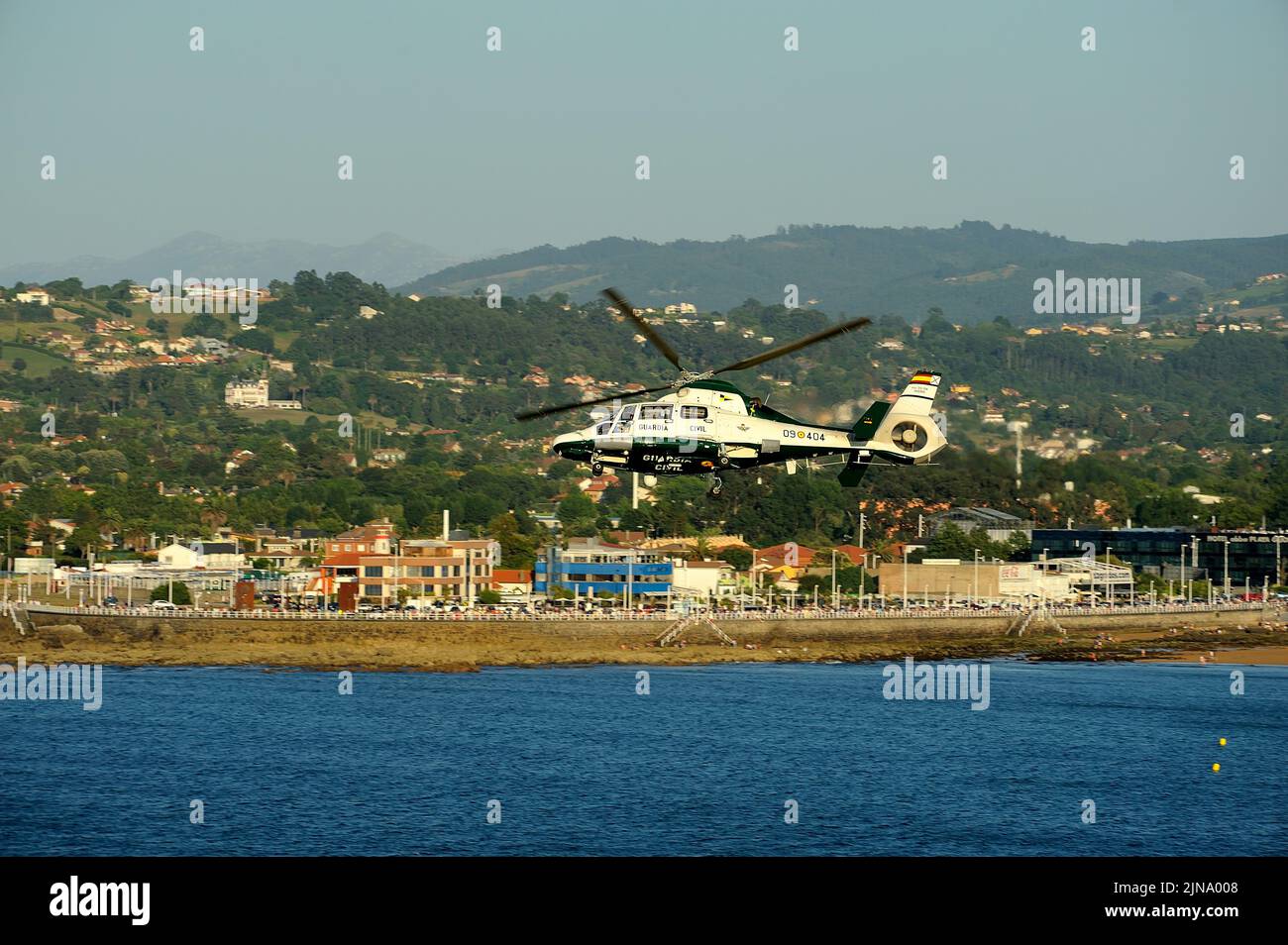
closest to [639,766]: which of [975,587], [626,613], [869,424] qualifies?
[869,424]

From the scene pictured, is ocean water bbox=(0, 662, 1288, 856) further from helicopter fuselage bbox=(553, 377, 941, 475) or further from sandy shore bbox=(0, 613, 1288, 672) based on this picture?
Result: helicopter fuselage bbox=(553, 377, 941, 475)

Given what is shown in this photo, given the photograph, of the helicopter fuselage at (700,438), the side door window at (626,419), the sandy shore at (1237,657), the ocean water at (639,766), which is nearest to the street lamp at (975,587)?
the sandy shore at (1237,657)

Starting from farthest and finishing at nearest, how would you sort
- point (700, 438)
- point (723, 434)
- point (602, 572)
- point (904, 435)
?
1. point (602, 572)
2. point (904, 435)
3. point (723, 434)
4. point (700, 438)

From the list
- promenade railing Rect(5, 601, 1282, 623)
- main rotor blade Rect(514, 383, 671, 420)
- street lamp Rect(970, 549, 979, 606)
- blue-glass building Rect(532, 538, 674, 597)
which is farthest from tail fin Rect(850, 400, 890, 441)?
street lamp Rect(970, 549, 979, 606)

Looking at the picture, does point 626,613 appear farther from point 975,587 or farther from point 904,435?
point 904,435

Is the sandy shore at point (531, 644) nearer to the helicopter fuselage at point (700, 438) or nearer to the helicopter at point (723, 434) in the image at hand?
the helicopter at point (723, 434)
